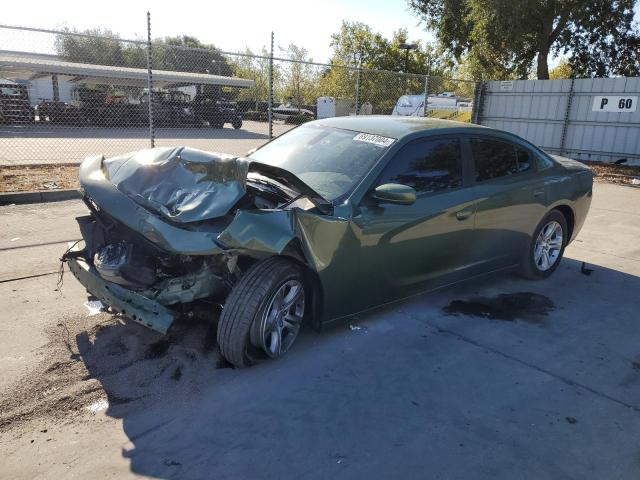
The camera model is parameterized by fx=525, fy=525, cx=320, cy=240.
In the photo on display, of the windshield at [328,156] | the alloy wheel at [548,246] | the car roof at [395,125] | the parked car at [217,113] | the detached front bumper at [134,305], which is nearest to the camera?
the detached front bumper at [134,305]

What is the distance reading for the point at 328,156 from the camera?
161 inches

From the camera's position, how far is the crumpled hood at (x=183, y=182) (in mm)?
3277

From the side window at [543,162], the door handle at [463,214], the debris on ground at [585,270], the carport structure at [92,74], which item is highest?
the carport structure at [92,74]

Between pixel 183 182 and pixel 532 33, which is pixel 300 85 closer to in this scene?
pixel 532 33

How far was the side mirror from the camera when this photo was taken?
143 inches

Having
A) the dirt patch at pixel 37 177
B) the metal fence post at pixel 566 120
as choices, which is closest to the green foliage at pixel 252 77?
the metal fence post at pixel 566 120

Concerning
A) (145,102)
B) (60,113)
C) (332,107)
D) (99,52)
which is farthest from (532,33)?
(99,52)

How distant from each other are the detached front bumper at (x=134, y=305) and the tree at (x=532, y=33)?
18.5 m

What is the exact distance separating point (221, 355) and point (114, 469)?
105cm

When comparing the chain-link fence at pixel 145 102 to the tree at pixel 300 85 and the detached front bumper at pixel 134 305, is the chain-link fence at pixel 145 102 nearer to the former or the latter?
the tree at pixel 300 85

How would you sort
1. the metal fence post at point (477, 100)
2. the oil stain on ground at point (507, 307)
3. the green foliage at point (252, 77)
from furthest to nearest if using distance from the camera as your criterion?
1. the green foliage at point (252, 77)
2. the metal fence post at point (477, 100)
3. the oil stain on ground at point (507, 307)

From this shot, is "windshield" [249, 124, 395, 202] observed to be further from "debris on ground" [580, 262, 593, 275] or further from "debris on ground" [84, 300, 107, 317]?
"debris on ground" [580, 262, 593, 275]

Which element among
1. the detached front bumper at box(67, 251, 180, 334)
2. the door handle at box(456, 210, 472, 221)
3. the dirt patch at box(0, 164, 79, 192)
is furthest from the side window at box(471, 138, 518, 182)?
the dirt patch at box(0, 164, 79, 192)

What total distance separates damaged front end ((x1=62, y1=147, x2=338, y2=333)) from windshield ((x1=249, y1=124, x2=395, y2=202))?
274 millimetres
